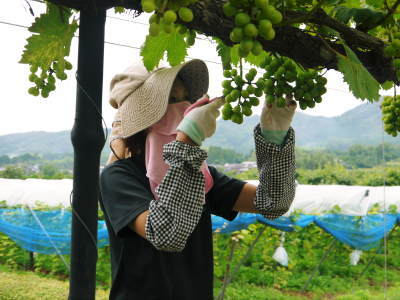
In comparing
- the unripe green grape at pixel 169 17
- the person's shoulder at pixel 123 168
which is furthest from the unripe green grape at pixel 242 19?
the person's shoulder at pixel 123 168

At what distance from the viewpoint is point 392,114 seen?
1764mm

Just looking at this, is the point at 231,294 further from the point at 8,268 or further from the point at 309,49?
the point at 309,49

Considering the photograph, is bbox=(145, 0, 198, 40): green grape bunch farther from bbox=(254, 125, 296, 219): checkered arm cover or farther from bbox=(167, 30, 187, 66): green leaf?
bbox=(254, 125, 296, 219): checkered arm cover

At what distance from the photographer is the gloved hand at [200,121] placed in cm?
141

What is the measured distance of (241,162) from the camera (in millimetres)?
15570

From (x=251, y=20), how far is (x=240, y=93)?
415 mm

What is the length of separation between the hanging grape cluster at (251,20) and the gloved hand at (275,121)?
62 cm

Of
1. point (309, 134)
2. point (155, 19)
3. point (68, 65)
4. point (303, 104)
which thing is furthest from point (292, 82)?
point (309, 134)

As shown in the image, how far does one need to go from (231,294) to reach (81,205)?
5928 millimetres

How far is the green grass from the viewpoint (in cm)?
658

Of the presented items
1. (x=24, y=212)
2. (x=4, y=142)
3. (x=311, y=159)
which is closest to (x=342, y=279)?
(x=24, y=212)

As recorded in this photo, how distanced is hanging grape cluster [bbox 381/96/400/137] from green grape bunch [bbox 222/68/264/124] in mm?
808

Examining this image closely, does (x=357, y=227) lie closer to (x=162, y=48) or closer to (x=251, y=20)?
(x=162, y=48)

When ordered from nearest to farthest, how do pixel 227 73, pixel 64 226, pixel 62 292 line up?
pixel 227 73 → pixel 64 226 → pixel 62 292
